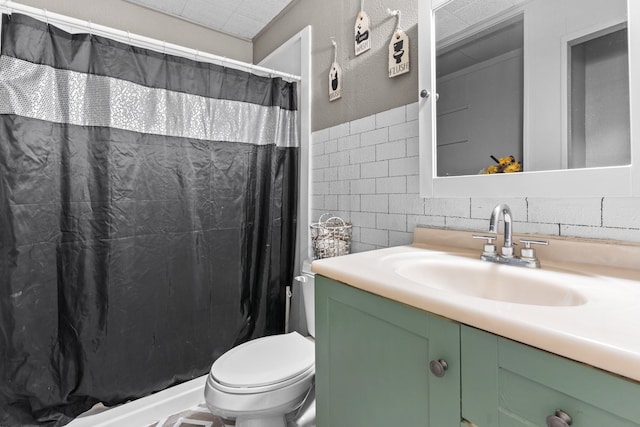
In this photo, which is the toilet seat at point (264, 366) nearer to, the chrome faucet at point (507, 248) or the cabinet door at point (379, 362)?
the cabinet door at point (379, 362)

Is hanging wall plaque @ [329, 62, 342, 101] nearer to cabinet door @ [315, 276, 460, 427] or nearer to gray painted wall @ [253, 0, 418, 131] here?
gray painted wall @ [253, 0, 418, 131]

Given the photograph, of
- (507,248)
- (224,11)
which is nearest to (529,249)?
(507,248)

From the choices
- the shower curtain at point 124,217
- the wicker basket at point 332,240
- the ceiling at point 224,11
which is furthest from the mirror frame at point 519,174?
the ceiling at point 224,11

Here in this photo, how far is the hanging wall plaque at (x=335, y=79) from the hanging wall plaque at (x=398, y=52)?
0.37m

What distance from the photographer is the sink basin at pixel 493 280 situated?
75cm

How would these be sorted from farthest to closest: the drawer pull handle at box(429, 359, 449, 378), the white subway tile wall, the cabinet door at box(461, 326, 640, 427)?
the white subway tile wall, the drawer pull handle at box(429, 359, 449, 378), the cabinet door at box(461, 326, 640, 427)

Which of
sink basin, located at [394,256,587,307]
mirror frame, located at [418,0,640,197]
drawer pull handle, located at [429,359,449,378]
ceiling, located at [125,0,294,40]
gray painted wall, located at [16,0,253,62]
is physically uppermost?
ceiling, located at [125,0,294,40]

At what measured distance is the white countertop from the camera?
43cm

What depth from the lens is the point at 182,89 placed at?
1.61 m

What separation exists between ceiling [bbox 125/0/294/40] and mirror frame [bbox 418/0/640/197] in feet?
4.20

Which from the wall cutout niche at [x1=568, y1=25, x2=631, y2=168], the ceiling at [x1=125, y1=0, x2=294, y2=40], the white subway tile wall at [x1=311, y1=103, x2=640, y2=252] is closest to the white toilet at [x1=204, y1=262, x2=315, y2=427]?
the white subway tile wall at [x1=311, y1=103, x2=640, y2=252]

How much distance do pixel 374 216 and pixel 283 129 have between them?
85cm

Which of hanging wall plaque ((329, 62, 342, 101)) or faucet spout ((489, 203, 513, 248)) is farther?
hanging wall plaque ((329, 62, 342, 101))

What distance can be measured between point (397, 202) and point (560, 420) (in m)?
0.99
